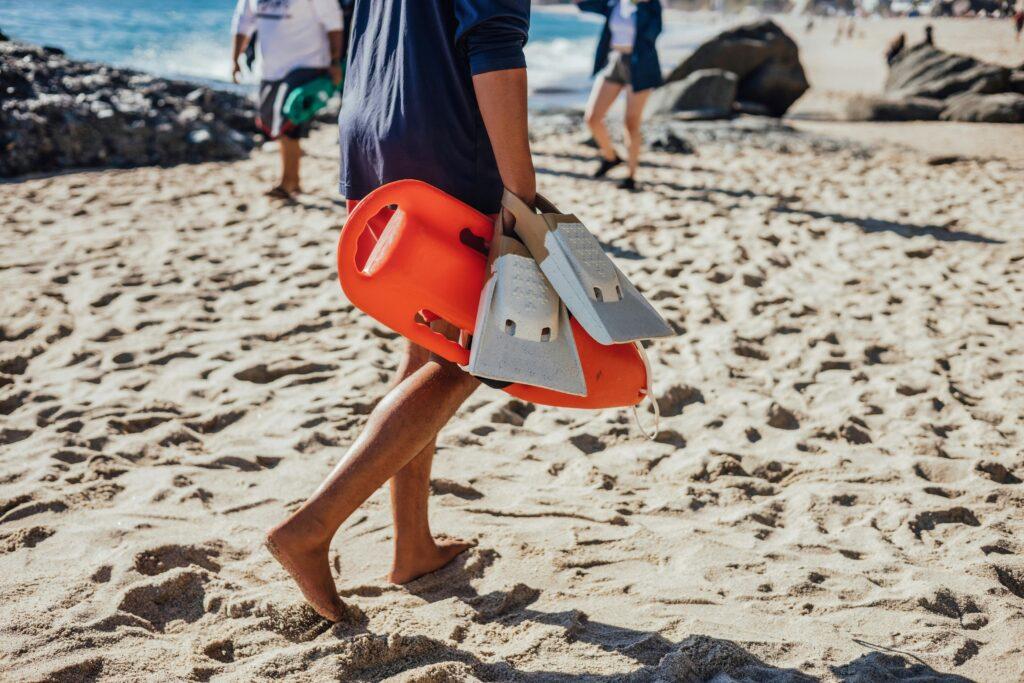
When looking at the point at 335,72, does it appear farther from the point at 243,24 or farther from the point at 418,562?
the point at 418,562

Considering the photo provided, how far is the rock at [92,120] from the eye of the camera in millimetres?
6699

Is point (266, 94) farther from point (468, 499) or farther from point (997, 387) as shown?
point (997, 387)

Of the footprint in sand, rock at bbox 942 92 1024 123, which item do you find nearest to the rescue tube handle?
the footprint in sand

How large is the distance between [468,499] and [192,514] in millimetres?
786

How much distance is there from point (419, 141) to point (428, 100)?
0.08 metres

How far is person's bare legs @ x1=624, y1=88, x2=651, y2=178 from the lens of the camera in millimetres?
6246

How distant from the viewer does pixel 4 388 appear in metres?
3.05

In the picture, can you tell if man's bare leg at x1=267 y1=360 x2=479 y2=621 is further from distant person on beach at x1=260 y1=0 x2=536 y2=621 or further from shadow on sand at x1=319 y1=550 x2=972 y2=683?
shadow on sand at x1=319 y1=550 x2=972 y2=683

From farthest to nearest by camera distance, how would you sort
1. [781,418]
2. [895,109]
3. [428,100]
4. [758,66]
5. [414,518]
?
1. [758,66]
2. [895,109]
3. [781,418]
4. [414,518]
5. [428,100]

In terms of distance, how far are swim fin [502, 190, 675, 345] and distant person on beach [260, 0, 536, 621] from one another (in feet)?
0.22

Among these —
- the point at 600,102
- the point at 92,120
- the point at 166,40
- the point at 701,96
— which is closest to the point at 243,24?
the point at 92,120

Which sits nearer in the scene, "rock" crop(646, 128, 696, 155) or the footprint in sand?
the footprint in sand

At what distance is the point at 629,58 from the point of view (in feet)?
20.1

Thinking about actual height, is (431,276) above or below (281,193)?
above
